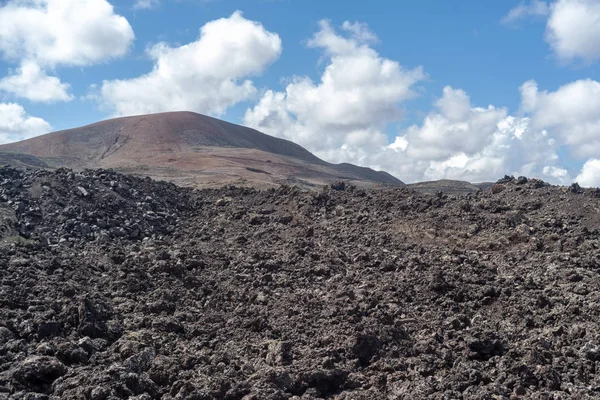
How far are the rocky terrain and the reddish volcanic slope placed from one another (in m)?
23.7

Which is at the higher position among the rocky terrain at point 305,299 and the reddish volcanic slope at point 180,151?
the reddish volcanic slope at point 180,151

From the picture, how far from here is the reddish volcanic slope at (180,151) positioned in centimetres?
5022

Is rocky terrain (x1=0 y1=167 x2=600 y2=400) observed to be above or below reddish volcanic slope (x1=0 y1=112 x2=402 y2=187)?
below

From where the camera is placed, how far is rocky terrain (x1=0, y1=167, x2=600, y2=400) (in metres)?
7.04

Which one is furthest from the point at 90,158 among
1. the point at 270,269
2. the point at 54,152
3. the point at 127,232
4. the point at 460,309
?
the point at 460,309

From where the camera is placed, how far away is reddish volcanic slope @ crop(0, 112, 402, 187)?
50.2 metres

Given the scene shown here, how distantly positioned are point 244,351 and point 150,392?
1635 millimetres

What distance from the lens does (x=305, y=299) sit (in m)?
10.2

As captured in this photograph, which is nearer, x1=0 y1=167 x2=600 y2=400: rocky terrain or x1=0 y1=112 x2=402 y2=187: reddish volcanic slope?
x1=0 y1=167 x2=600 y2=400: rocky terrain

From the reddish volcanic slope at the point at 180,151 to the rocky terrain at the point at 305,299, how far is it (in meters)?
23.7

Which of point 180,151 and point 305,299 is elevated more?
point 180,151

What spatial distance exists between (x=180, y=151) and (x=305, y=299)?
53.5 meters

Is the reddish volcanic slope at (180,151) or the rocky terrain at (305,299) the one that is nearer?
the rocky terrain at (305,299)

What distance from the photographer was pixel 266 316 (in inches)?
374
